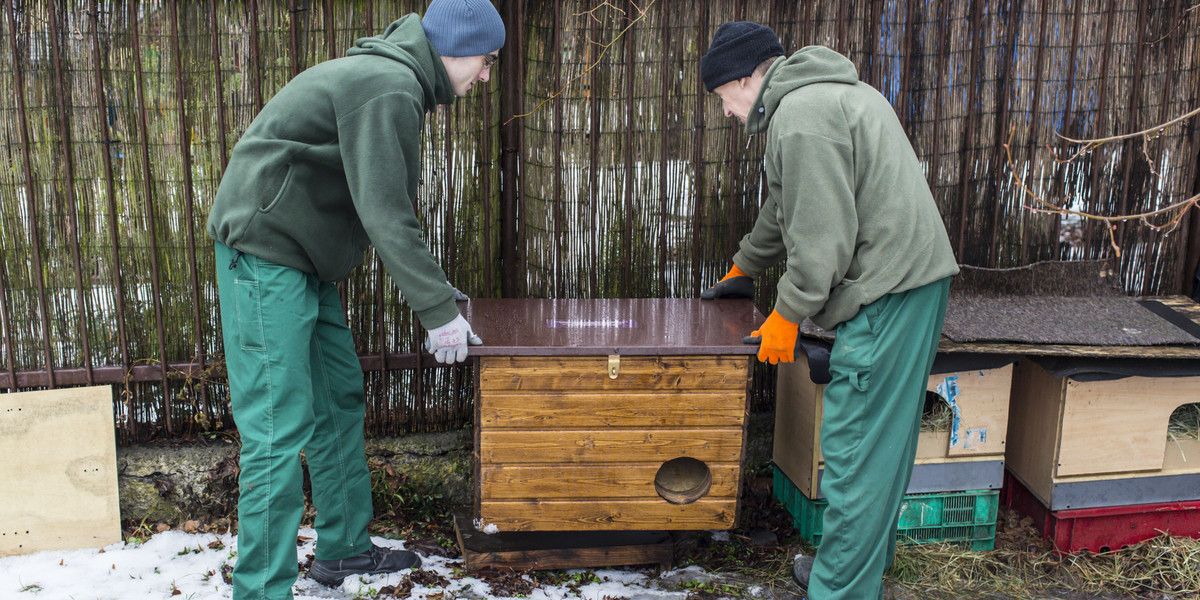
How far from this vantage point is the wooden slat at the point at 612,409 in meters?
3.30

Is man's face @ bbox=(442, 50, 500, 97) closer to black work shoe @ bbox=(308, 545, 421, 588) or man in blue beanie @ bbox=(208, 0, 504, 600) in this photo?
man in blue beanie @ bbox=(208, 0, 504, 600)

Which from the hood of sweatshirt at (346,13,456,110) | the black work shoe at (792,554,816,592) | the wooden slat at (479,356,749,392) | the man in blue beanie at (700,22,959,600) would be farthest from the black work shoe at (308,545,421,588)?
the hood of sweatshirt at (346,13,456,110)

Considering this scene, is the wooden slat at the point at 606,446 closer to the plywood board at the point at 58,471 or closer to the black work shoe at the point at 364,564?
the black work shoe at the point at 364,564

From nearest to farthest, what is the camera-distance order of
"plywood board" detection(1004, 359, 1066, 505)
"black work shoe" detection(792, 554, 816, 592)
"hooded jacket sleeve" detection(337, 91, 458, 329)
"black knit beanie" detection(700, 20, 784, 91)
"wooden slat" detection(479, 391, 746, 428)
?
1. "hooded jacket sleeve" detection(337, 91, 458, 329)
2. "black knit beanie" detection(700, 20, 784, 91)
3. "wooden slat" detection(479, 391, 746, 428)
4. "black work shoe" detection(792, 554, 816, 592)
5. "plywood board" detection(1004, 359, 1066, 505)

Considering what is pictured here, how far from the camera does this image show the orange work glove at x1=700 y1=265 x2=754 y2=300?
4020mm

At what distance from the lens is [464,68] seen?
323 centimetres

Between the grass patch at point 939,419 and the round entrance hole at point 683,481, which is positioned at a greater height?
the grass patch at point 939,419

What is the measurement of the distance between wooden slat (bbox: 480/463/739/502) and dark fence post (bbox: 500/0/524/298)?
1226 mm

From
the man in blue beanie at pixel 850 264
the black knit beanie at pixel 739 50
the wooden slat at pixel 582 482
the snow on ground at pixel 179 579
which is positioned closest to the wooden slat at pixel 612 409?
the wooden slat at pixel 582 482

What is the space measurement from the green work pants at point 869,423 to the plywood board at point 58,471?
288cm

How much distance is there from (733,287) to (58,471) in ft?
9.40

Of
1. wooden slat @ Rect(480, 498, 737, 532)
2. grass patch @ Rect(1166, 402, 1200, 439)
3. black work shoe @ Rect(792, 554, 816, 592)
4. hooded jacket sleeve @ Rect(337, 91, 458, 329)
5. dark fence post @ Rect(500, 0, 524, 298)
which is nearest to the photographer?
hooded jacket sleeve @ Rect(337, 91, 458, 329)

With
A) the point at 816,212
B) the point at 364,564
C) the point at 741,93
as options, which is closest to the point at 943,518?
the point at 816,212

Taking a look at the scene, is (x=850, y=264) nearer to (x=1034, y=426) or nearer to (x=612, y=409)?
(x=612, y=409)
